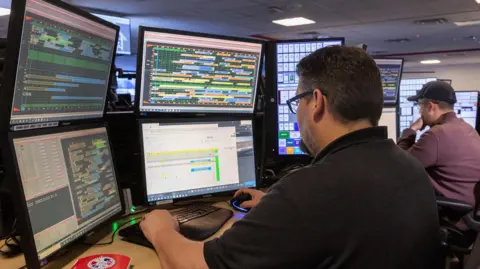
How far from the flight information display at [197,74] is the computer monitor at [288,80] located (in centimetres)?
33

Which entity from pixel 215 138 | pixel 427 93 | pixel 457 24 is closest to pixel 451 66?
pixel 457 24

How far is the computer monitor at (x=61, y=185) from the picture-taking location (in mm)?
1005

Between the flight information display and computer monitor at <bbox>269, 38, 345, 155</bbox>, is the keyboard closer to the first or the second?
the flight information display

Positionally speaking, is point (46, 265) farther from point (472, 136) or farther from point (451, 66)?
point (451, 66)

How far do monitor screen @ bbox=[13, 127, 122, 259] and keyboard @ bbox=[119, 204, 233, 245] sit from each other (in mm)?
105

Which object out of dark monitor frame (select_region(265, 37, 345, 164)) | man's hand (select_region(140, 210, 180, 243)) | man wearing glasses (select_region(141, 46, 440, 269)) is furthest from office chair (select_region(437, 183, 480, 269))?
man's hand (select_region(140, 210, 180, 243))

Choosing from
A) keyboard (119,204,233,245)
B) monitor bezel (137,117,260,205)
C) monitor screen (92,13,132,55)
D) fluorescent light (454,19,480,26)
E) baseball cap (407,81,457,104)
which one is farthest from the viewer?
fluorescent light (454,19,480,26)

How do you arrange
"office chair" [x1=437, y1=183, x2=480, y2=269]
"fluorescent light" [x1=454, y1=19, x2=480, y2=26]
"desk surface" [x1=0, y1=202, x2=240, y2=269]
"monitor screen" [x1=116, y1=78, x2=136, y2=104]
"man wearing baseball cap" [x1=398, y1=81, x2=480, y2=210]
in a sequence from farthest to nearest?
"fluorescent light" [x1=454, y1=19, x2=480, y2=26]
"man wearing baseball cap" [x1=398, y1=81, x2=480, y2=210]
"monitor screen" [x1=116, y1=78, x2=136, y2=104]
"office chair" [x1=437, y1=183, x2=480, y2=269]
"desk surface" [x1=0, y1=202, x2=240, y2=269]

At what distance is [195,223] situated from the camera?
4.79ft

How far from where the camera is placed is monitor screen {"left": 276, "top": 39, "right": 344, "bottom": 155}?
6.78 feet

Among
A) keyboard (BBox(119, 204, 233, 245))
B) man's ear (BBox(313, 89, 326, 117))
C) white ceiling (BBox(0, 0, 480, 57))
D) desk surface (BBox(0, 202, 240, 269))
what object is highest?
white ceiling (BBox(0, 0, 480, 57))

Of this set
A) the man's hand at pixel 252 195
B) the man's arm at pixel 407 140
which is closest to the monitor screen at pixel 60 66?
the man's hand at pixel 252 195

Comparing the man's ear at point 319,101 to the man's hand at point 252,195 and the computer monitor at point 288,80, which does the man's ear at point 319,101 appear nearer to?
the man's hand at point 252,195

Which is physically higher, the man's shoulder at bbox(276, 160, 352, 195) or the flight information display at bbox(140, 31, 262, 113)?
the flight information display at bbox(140, 31, 262, 113)
